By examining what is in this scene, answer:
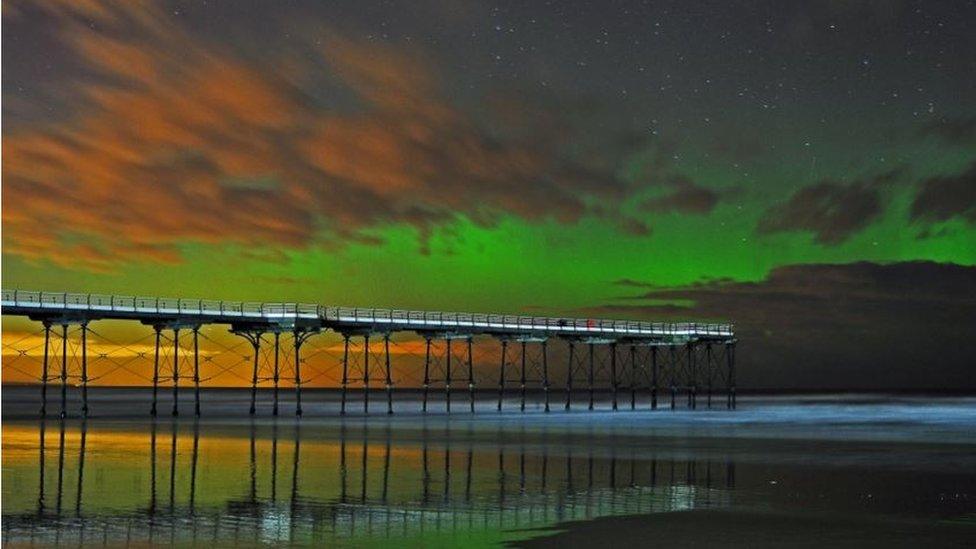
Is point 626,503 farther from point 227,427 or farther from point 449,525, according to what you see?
point 227,427

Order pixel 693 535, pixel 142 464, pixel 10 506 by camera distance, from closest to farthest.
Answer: pixel 693 535, pixel 10 506, pixel 142 464

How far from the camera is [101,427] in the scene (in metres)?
55.7

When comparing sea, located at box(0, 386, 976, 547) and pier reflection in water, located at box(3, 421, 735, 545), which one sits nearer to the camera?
sea, located at box(0, 386, 976, 547)

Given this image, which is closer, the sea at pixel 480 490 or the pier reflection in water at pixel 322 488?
the sea at pixel 480 490

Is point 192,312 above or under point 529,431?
above

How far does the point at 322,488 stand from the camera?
91.0 feet

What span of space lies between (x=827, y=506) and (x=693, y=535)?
5.65 m

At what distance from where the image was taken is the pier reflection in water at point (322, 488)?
21109mm

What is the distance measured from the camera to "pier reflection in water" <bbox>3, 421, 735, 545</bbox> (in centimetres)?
2111

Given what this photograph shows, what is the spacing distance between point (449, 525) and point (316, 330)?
4843 centimetres

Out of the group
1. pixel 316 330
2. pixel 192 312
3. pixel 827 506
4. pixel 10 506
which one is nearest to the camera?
pixel 10 506

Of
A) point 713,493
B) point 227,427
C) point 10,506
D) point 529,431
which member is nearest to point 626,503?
point 713,493

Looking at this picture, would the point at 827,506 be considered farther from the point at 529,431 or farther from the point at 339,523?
the point at 529,431

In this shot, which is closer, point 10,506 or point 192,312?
point 10,506
